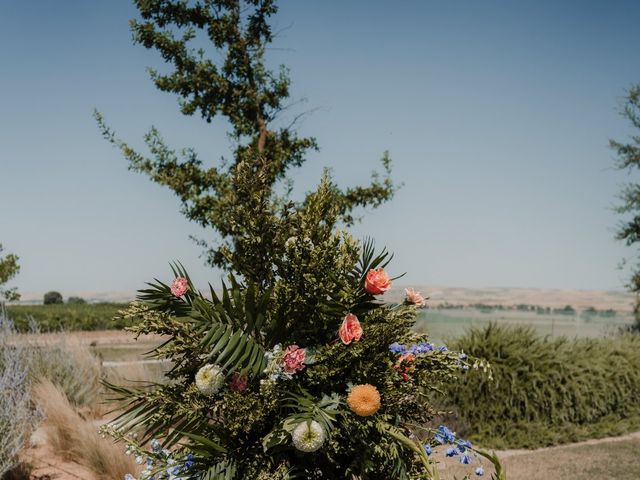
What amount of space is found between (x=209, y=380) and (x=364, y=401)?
60cm

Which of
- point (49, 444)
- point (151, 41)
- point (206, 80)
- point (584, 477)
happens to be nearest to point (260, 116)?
point (206, 80)

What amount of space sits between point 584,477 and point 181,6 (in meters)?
10.7

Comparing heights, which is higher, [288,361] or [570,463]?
[288,361]

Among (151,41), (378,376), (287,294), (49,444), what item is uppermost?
(151,41)

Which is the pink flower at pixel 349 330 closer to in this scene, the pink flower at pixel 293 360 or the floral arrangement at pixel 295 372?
the floral arrangement at pixel 295 372

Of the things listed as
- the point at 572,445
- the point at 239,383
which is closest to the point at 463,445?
the point at 239,383

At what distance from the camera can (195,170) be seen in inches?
477

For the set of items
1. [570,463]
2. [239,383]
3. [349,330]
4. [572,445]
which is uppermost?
[349,330]

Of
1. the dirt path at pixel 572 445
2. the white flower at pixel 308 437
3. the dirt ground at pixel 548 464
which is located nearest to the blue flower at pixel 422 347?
the white flower at pixel 308 437

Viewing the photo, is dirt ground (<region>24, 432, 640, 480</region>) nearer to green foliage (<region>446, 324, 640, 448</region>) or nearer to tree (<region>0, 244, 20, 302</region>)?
green foliage (<region>446, 324, 640, 448</region>)

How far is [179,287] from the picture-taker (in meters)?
2.73

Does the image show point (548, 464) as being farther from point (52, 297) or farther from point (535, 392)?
point (52, 297)

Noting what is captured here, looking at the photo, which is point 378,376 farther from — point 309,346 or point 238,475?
point 238,475

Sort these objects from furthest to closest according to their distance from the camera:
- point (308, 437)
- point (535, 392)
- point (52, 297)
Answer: point (52, 297) < point (535, 392) < point (308, 437)
